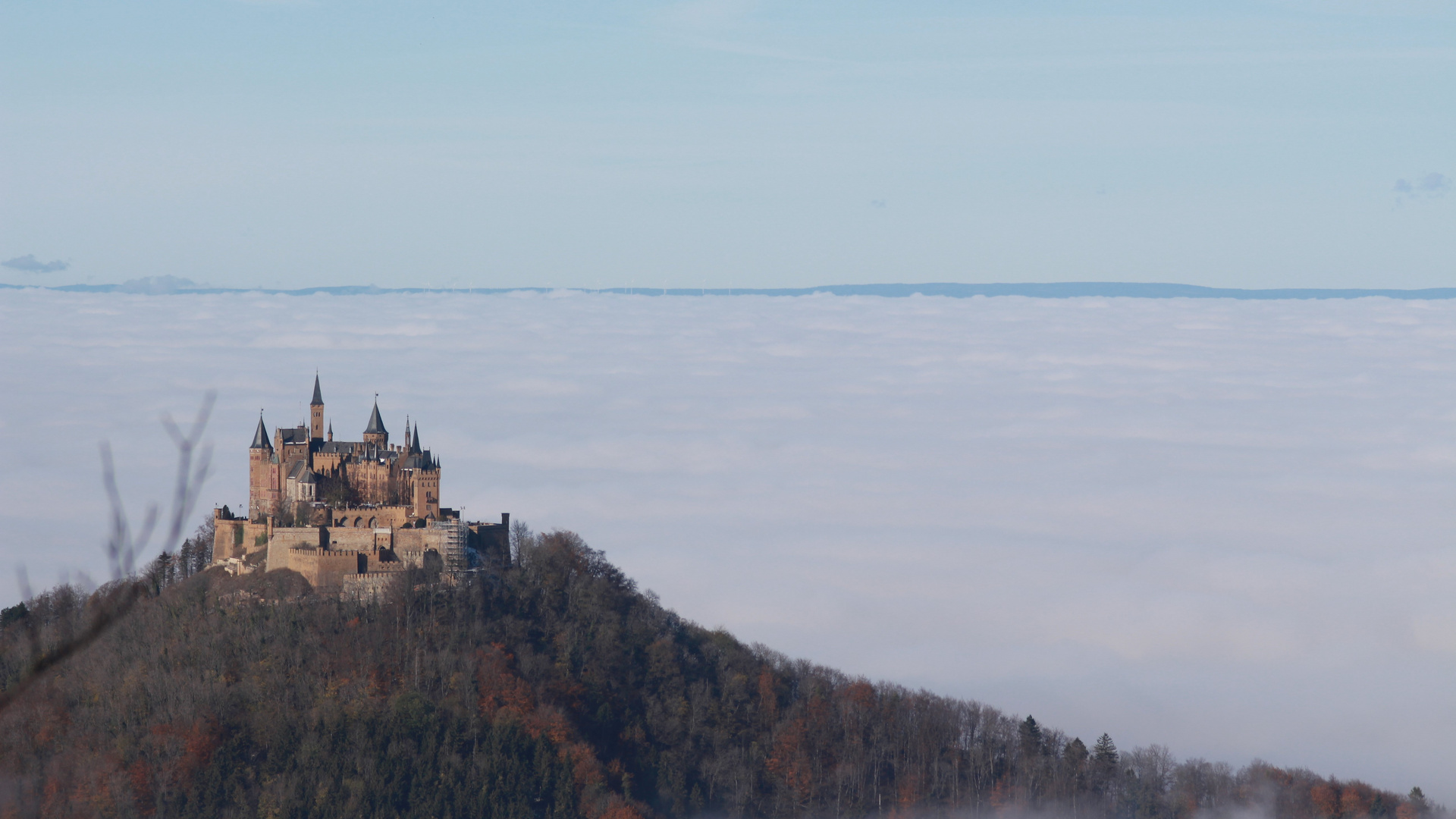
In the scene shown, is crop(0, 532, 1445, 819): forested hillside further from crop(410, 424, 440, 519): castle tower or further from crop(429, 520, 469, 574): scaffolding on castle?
crop(410, 424, 440, 519): castle tower

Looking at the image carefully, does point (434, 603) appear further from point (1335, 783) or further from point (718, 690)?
point (1335, 783)

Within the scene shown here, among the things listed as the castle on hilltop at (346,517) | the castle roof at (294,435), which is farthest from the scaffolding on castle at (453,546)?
the castle roof at (294,435)

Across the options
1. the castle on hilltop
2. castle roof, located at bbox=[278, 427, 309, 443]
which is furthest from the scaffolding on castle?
castle roof, located at bbox=[278, 427, 309, 443]

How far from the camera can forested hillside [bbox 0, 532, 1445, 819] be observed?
257 ft

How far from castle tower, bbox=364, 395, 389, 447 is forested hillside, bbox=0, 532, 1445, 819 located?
32.6 ft

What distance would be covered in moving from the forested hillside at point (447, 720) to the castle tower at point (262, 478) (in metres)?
5.77

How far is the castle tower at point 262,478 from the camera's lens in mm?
90188

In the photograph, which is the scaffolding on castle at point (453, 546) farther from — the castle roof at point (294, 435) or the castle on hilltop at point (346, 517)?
the castle roof at point (294, 435)

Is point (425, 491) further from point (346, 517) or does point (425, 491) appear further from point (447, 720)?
point (447, 720)

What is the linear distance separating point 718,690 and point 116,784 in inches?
1434

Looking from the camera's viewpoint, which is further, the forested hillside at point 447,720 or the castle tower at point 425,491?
the castle tower at point 425,491

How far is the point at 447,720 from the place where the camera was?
3211 inches

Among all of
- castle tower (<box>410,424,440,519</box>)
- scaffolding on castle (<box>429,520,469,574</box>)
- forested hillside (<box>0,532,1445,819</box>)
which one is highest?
castle tower (<box>410,424,440,519</box>)

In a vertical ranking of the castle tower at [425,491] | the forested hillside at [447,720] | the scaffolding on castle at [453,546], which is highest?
the castle tower at [425,491]
